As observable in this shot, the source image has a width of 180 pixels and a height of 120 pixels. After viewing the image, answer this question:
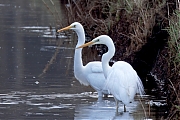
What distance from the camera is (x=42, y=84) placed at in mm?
11242

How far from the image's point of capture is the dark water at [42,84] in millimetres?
9148

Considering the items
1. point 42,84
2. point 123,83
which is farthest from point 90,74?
point 123,83

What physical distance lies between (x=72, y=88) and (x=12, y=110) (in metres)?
2.17

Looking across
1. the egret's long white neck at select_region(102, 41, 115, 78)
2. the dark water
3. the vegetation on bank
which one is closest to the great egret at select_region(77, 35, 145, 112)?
the egret's long white neck at select_region(102, 41, 115, 78)

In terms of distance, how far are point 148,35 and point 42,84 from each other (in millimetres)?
3027

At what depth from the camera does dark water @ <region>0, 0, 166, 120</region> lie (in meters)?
9.15

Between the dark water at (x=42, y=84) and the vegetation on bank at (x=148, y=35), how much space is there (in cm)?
102

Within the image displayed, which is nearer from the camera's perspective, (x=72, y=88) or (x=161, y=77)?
(x=72, y=88)

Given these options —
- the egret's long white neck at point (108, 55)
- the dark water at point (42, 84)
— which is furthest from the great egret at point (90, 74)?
the egret's long white neck at point (108, 55)

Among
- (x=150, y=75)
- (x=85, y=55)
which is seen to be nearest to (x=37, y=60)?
(x=85, y=55)

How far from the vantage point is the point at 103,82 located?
10781mm

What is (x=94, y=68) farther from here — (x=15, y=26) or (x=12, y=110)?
(x=15, y=26)

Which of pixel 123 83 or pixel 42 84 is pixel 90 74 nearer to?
pixel 42 84

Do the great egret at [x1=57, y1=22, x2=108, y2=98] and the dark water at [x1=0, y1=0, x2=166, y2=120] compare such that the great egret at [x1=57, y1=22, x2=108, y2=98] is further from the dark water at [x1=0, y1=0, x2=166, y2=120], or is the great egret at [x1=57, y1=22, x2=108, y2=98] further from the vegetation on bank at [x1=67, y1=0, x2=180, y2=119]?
the vegetation on bank at [x1=67, y1=0, x2=180, y2=119]
